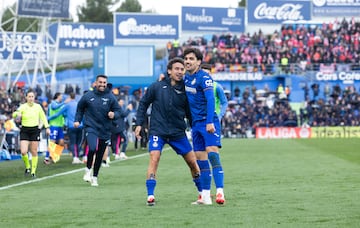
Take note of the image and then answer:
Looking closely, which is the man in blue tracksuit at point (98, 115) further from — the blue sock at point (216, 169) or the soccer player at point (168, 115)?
the blue sock at point (216, 169)

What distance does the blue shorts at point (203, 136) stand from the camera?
1144 cm

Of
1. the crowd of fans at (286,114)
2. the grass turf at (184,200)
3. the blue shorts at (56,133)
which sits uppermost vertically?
the grass turf at (184,200)

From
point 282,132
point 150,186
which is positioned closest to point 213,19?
point 282,132

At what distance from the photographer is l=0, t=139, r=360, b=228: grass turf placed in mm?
9422

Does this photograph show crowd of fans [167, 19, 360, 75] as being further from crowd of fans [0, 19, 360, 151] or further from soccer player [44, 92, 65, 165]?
soccer player [44, 92, 65, 165]

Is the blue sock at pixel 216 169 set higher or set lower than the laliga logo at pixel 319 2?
lower

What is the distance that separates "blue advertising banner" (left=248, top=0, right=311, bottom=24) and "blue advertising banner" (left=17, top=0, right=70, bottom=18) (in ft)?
85.8

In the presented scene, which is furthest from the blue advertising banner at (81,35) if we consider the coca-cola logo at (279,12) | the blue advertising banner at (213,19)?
the coca-cola logo at (279,12)

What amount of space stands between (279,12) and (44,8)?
98.7ft

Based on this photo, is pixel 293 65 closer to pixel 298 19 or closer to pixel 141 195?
pixel 298 19

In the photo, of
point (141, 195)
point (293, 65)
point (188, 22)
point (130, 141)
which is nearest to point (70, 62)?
point (188, 22)

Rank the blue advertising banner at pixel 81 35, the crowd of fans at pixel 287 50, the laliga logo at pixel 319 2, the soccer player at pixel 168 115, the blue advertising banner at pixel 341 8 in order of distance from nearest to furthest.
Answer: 1. the soccer player at pixel 168 115
2. the crowd of fans at pixel 287 50
3. the blue advertising banner at pixel 341 8
4. the laliga logo at pixel 319 2
5. the blue advertising banner at pixel 81 35

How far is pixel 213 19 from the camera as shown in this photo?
72.8 meters

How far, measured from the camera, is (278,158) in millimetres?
24734
